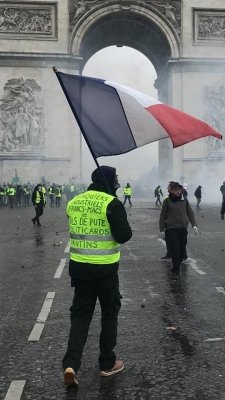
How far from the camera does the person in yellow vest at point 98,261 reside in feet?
15.1

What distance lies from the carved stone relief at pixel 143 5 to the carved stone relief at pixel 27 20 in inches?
52.1

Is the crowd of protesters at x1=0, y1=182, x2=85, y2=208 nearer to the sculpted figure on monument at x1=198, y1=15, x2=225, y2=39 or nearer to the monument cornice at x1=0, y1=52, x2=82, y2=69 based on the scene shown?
the monument cornice at x1=0, y1=52, x2=82, y2=69

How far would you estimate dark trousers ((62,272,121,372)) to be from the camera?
15.1 feet

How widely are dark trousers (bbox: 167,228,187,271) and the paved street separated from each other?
0.31 m

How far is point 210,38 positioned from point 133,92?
34.3 meters

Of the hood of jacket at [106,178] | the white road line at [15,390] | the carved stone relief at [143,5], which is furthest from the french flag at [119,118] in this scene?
the carved stone relief at [143,5]

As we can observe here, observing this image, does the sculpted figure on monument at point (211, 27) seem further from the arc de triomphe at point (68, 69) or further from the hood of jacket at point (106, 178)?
the hood of jacket at point (106, 178)

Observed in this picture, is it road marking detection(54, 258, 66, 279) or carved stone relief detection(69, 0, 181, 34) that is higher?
carved stone relief detection(69, 0, 181, 34)

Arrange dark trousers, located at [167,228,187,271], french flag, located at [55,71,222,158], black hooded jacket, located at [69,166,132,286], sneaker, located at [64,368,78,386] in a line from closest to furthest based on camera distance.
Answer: sneaker, located at [64,368,78,386] → black hooded jacket, located at [69,166,132,286] → french flag, located at [55,71,222,158] → dark trousers, located at [167,228,187,271]

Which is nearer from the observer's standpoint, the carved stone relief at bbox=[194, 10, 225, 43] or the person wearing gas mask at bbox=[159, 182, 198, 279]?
the person wearing gas mask at bbox=[159, 182, 198, 279]

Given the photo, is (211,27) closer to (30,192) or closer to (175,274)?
(30,192)

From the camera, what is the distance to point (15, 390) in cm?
438

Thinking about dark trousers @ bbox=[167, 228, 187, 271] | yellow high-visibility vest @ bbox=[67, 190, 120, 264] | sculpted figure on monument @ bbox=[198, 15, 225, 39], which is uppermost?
sculpted figure on monument @ bbox=[198, 15, 225, 39]

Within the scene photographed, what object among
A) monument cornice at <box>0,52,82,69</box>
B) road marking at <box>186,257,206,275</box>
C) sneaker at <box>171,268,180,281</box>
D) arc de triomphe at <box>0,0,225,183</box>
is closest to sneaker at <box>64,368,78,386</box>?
sneaker at <box>171,268,180,281</box>
